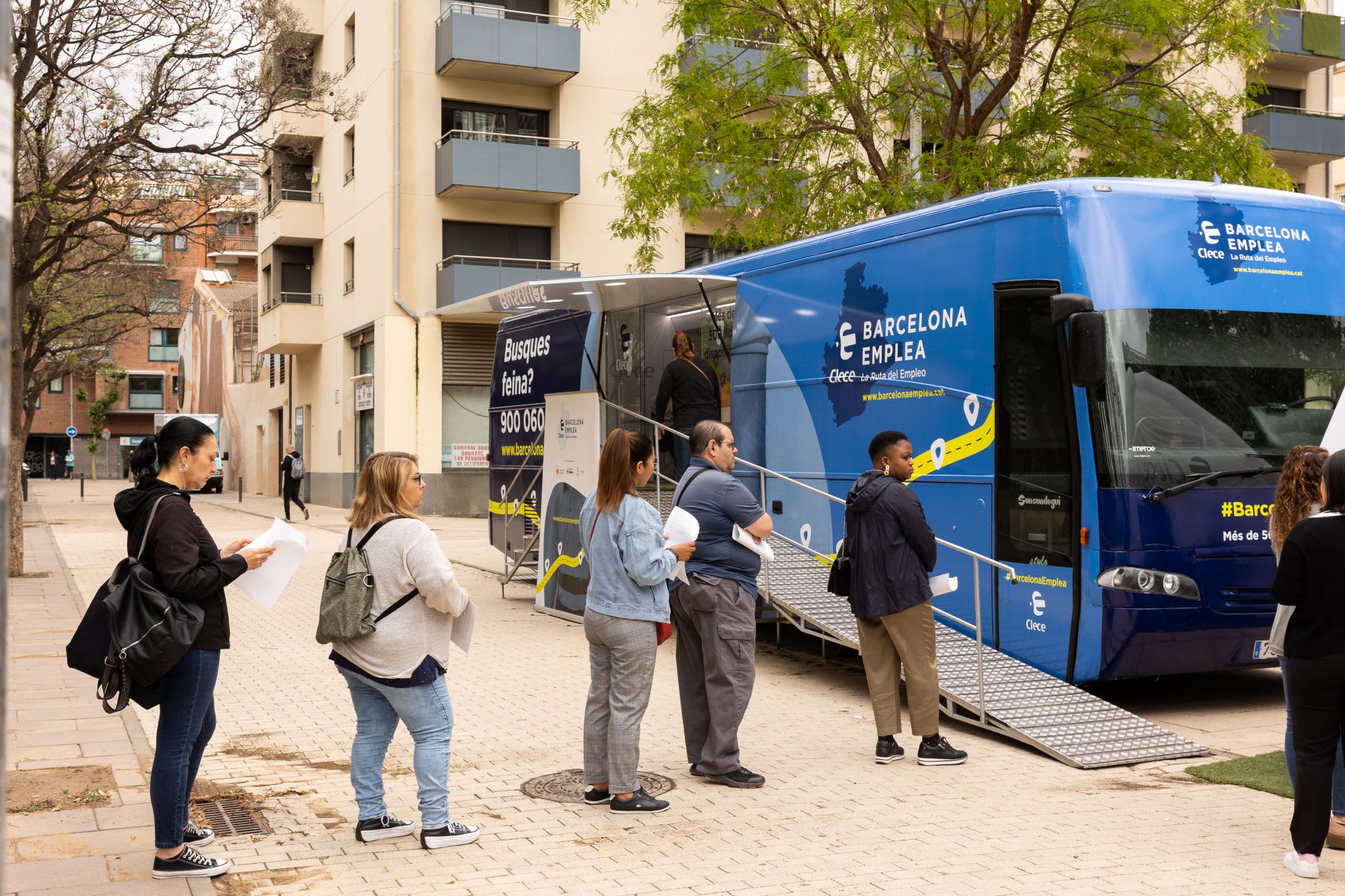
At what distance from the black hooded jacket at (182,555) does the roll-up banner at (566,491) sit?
7.33 metres

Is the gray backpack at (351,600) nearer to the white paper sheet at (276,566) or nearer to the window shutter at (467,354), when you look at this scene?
the white paper sheet at (276,566)

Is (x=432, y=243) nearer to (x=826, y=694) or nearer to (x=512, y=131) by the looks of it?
(x=512, y=131)

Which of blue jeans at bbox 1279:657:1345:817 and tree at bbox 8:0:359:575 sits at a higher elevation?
tree at bbox 8:0:359:575

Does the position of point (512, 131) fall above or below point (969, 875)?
above

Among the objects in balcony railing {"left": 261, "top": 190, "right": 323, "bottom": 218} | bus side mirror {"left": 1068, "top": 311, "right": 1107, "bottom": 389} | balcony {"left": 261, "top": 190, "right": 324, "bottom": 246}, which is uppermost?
balcony railing {"left": 261, "top": 190, "right": 323, "bottom": 218}

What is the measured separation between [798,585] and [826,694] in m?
0.89

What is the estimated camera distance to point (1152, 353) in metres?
8.29

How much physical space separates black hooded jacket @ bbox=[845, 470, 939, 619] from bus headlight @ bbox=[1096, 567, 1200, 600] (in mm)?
1351

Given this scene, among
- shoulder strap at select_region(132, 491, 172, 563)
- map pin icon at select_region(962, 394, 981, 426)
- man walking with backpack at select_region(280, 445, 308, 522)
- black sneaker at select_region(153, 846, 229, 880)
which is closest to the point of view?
shoulder strap at select_region(132, 491, 172, 563)

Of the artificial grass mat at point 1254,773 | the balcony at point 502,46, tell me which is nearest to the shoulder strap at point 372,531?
the artificial grass mat at point 1254,773

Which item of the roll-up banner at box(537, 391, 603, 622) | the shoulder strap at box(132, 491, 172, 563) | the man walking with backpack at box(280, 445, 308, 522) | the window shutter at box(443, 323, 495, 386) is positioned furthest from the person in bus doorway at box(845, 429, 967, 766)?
the window shutter at box(443, 323, 495, 386)

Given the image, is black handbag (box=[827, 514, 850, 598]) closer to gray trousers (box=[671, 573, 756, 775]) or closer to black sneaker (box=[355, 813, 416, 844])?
gray trousers (box=[671, 573, 756, 775])

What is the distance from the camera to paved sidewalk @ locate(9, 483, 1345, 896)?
531cm

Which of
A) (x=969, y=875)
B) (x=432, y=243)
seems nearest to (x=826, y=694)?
(x=969, y=875)
